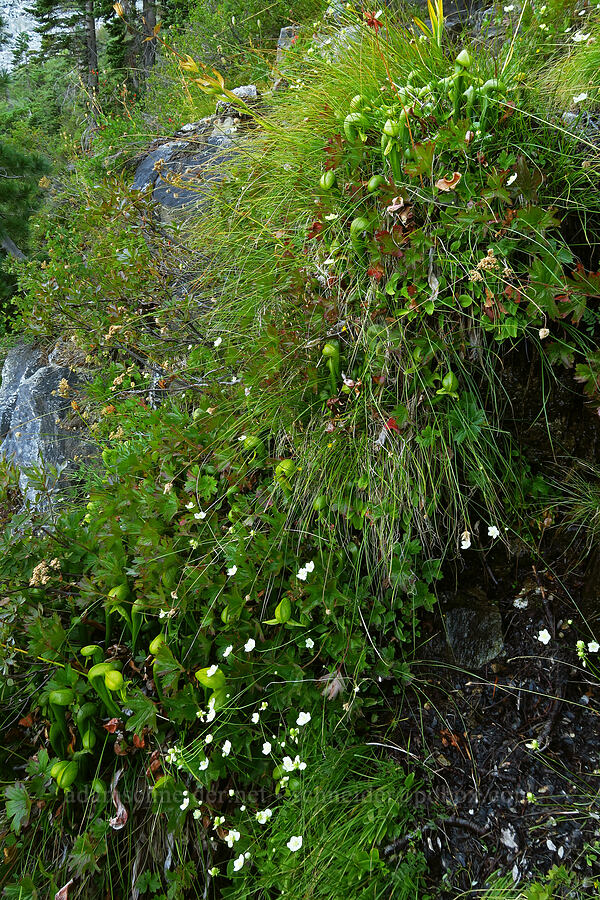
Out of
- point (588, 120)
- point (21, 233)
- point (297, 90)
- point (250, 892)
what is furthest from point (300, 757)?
point (21, 233)

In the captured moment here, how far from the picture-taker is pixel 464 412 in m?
1.92

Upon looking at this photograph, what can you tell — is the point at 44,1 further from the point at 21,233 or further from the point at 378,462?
the point at 378,462

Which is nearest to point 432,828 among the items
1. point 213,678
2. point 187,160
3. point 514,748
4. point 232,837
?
point 514,748

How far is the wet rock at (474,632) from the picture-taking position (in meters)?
1.99

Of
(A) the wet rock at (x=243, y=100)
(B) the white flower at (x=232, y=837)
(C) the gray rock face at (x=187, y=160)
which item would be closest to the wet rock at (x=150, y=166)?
(C) the gray rock face at (x=187, y=160)

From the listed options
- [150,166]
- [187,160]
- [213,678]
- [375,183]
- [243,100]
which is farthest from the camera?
[150,166]

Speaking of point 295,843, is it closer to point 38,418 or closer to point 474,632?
point 474,632

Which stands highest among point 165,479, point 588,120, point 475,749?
point 588,120

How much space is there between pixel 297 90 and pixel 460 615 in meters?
2.46

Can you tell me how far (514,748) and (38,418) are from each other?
4.24m

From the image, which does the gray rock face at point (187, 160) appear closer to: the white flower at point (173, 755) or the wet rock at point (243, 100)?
the wet rock at point (243, 100)

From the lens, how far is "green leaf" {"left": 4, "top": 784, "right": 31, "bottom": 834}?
63.7 inches

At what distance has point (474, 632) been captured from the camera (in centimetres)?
202

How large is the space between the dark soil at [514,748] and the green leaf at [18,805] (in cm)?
113
